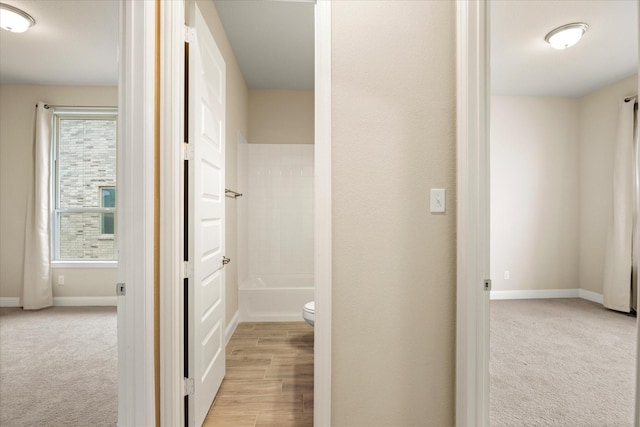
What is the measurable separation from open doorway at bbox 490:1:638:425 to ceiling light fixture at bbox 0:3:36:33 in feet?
13.3

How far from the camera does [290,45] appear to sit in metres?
3.18

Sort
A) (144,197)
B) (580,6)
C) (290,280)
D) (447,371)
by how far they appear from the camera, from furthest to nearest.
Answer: (290,280)
(580,6)
(447,371)
(144,197)

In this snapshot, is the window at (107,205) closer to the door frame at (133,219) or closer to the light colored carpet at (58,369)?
the light colored carpet at (58,369)

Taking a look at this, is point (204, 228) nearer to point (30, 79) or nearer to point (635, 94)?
point (30, 79)

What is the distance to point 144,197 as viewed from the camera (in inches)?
54.4

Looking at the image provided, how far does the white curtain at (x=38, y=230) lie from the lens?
4.02 metres

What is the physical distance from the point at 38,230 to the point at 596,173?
7347 mm

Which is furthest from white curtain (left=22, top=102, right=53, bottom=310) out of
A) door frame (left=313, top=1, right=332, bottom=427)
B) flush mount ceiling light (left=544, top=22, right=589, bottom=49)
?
flush mount ceiling light (left=544, top=22, right=589, bottom=49)

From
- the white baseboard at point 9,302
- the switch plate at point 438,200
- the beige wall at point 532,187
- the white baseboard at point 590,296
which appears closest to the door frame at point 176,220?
the switch plate at point 438,200

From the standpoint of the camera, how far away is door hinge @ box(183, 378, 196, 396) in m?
1.60

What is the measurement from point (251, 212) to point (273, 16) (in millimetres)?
2457

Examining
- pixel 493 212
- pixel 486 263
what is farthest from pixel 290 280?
pixel 486 263

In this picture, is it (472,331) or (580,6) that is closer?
(472,331)

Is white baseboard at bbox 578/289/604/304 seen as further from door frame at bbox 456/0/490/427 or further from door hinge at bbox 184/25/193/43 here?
door hinge at bbox 184/25/193/43
